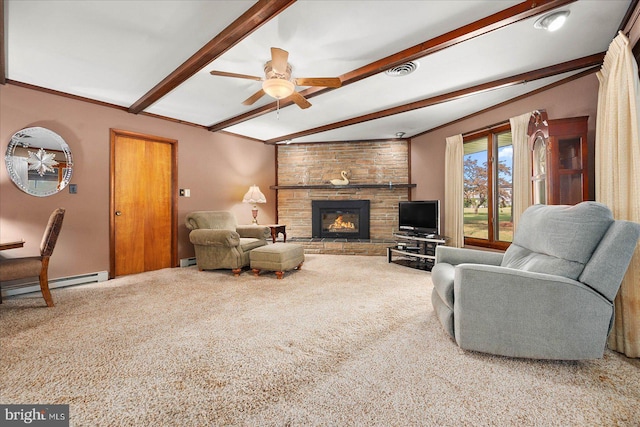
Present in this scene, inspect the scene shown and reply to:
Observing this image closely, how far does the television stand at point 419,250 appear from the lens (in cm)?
432

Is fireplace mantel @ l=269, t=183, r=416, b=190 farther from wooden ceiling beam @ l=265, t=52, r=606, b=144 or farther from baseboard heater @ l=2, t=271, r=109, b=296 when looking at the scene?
baseboard heater @ l=2, t=271, r=109, b=296

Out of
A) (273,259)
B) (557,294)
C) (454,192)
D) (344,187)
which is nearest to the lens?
(557,294)

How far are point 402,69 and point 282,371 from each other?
2869mm

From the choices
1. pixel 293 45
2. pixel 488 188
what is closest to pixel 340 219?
pixel 488 188

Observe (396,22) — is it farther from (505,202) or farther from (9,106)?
(9,106)

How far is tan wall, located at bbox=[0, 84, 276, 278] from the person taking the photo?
120 inches

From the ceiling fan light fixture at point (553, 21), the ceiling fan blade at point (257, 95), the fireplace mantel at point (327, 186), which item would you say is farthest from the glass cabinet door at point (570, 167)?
the fireplace mantel at point (327, 186)

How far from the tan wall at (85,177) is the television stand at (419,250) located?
3.34 metres

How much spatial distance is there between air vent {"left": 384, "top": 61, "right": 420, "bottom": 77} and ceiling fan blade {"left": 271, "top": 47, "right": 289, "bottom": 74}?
1.06m

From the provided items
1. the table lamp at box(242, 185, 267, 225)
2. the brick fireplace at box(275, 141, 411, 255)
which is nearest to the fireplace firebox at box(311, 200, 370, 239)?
the brick fireplace at box(275, 141, 411, 255)

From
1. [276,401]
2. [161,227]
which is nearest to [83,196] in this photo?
[161,227]

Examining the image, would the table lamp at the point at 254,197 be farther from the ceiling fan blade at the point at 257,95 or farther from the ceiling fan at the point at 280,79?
the ceiling fan at the point at 280,79

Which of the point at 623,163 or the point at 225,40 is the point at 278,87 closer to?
the point at 225,40

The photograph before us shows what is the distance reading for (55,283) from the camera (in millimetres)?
3348
